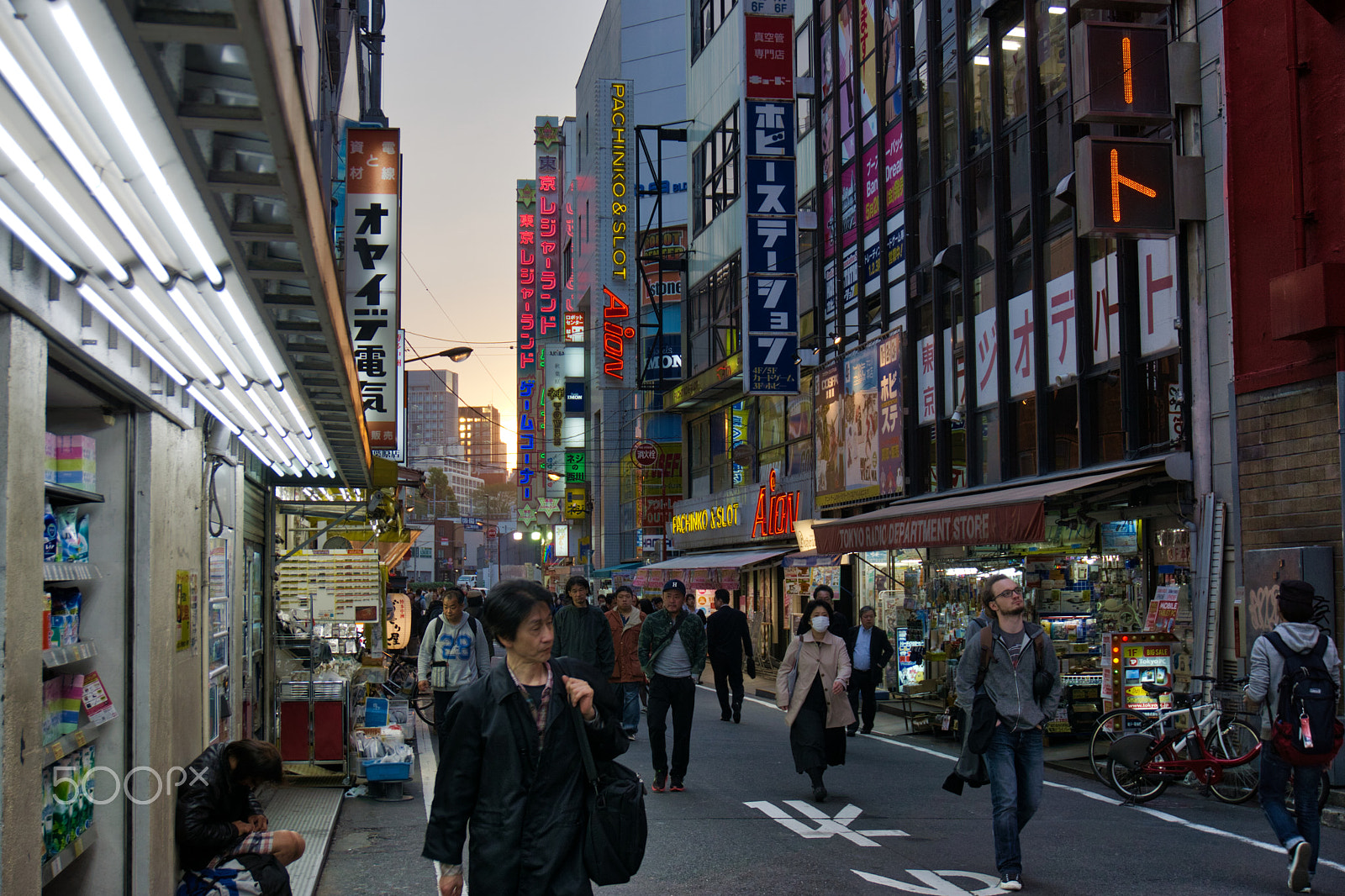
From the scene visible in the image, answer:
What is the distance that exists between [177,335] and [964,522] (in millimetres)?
10834

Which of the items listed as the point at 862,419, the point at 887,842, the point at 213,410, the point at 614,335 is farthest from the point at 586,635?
the point at 614,335

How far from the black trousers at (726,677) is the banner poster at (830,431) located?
25.7 ft

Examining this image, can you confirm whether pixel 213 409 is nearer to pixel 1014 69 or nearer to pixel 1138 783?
pixel 1138 783

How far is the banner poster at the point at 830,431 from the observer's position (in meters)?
24.4

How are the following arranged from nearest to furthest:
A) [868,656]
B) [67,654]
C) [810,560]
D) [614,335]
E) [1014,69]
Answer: [67,654] → [868,656] → [1014,69] → [810,560] → [614,335]

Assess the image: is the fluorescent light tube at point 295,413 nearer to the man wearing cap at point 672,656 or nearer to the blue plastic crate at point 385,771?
the blue plastic crate at point 385,771

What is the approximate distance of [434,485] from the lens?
128125mm

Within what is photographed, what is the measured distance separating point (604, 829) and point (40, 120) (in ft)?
8.68

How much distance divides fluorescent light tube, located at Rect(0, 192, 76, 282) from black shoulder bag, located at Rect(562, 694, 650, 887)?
2340 millimetres

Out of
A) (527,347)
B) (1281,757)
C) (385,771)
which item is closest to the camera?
(1281,757)

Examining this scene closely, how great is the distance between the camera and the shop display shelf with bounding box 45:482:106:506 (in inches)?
203

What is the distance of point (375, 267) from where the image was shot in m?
16.2

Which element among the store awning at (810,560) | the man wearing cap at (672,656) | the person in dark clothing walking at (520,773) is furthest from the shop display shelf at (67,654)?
the store awning at (810,560)

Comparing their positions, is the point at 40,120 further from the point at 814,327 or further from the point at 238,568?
the point at 814,327
